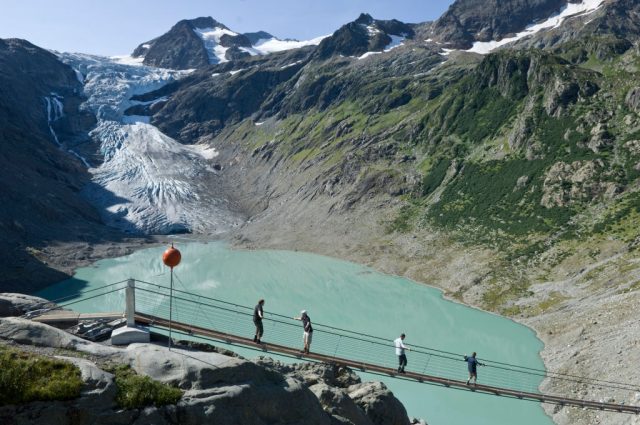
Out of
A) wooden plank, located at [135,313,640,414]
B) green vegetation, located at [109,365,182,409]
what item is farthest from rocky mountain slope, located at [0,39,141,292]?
green vegetation, located at [109,365,182,409]

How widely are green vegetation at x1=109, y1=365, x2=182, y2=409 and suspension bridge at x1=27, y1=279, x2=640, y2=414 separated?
6.38ft

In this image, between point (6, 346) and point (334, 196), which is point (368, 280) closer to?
point (334, 196)

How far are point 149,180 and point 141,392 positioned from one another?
126301 millimetres

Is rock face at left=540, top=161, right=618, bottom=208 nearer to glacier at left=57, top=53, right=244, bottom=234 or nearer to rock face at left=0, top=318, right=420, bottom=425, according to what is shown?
rock face at left=0, top=318, right=420, bottom=425

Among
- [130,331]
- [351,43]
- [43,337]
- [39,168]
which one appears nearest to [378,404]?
[130,331]

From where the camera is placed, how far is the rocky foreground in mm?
9445

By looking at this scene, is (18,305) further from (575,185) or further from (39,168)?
(39,168)

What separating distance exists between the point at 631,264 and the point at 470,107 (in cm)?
6039

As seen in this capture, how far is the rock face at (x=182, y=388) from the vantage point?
942 centimetres

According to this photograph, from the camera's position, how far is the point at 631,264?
4259 centimetres

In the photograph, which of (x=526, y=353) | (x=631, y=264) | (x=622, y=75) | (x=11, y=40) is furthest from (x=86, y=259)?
(x=11, y=40)

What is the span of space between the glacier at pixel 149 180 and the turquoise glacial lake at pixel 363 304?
71.7ft

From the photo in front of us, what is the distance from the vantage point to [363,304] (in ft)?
175

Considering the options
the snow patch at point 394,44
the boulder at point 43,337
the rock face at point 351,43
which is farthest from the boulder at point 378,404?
the rock face at point 351,43
